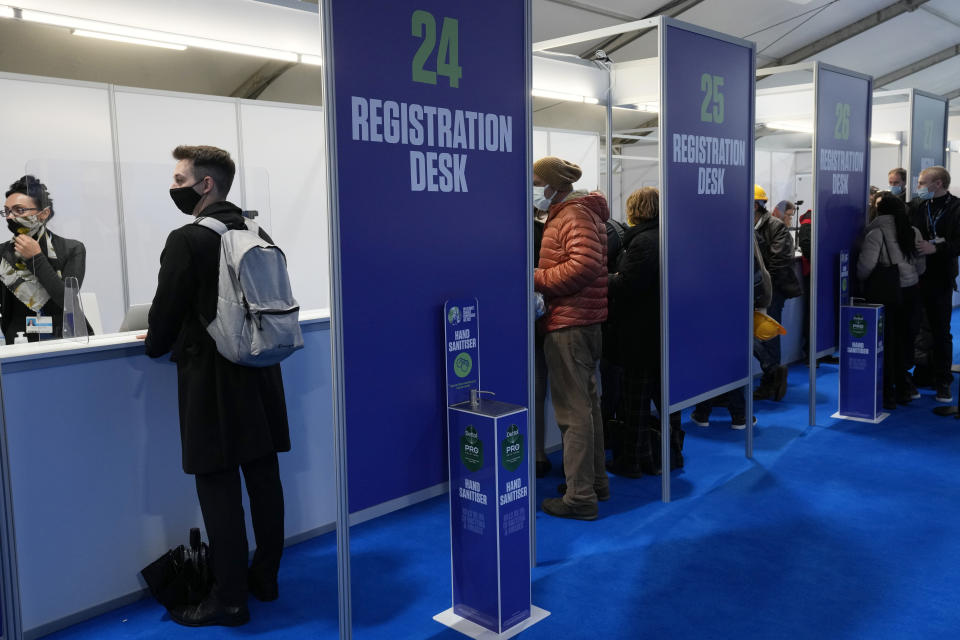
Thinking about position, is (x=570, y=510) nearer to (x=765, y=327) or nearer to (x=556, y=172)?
(x=556, y=172)

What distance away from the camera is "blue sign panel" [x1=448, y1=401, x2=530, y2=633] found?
7.76 ft

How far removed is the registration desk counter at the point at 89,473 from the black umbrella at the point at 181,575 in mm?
101

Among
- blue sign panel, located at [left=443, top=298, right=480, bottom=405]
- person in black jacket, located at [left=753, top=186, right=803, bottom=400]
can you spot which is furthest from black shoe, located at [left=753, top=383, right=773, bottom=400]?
blue sign panel, located at [left=443, top=298, right=480, bottom=405]

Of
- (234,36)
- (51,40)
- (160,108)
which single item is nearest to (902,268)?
(234,36)

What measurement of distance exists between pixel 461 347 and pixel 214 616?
1.23 meters

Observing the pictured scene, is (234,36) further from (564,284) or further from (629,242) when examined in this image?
(629,242)

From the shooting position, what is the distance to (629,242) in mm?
3705

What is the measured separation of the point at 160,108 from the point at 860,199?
4.63m

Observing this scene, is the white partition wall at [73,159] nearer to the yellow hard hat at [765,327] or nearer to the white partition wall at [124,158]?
the white partition wall at [124,158]

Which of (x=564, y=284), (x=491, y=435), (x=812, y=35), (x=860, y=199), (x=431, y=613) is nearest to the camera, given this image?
(x=491, y=435)

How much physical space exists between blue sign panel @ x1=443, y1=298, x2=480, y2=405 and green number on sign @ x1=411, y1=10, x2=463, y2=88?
2.25ft

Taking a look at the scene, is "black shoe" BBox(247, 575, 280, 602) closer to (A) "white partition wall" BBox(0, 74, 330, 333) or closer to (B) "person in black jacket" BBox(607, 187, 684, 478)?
(B) "person in black jacket" BBox(607, 187, 684, 478)

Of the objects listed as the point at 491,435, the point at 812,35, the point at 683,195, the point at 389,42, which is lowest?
the point at 491,435

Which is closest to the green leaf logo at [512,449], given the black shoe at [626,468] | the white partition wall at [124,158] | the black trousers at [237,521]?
the black trousers at [237,521]
